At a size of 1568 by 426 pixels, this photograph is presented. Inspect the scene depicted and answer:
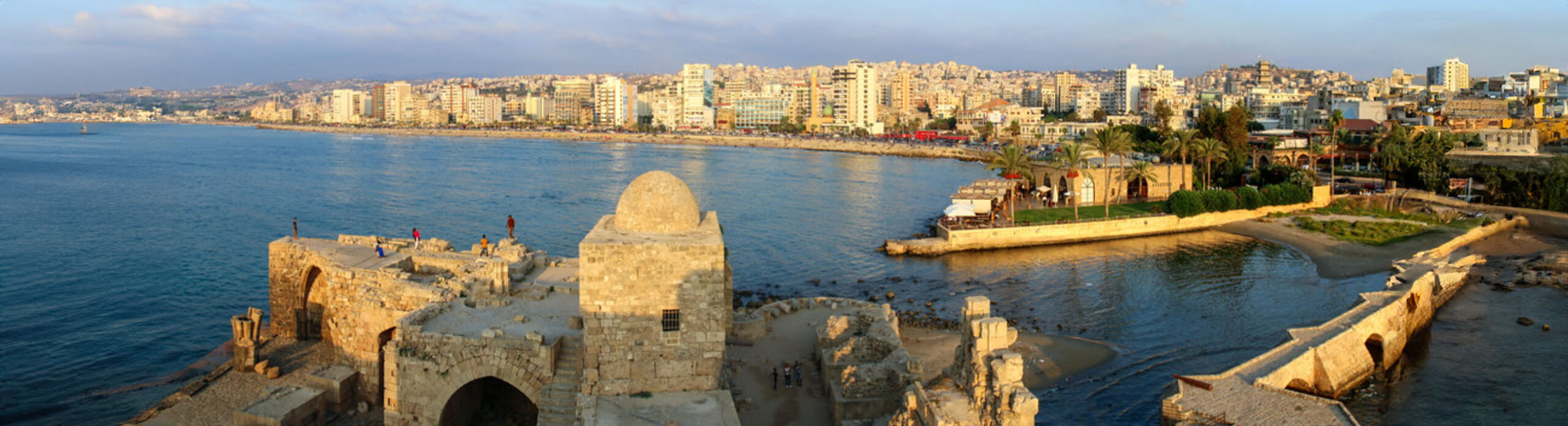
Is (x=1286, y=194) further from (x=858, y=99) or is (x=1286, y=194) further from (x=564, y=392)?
(x=858, y=99)

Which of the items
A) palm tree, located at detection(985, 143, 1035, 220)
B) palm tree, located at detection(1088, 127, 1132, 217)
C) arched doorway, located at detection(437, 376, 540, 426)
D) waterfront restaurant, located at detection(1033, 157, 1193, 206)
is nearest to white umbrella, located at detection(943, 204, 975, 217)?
palm tree, located at detection(985, 143, 1035, 220)

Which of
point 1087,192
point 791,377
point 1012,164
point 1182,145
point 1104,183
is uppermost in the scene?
point 1182,145

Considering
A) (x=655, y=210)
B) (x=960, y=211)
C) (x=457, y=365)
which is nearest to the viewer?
(x=655, y=210)

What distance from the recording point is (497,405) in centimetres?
1778

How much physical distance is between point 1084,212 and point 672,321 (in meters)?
36.7

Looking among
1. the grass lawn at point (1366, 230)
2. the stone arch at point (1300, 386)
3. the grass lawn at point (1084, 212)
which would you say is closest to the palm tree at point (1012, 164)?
the grass lawn at point (1084, 212)

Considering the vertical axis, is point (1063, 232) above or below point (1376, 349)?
above

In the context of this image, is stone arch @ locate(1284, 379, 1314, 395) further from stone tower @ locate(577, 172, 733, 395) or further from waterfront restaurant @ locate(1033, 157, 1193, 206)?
waterfront restaurant @ locate(1033, 157, 1193, 206)

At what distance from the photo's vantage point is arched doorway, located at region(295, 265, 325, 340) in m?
25.1

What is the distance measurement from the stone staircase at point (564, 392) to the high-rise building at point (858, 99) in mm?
141540

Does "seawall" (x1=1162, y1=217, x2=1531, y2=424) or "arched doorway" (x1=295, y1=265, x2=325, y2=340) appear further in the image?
"arched doorway" (x1=295, y1=265, x2=325, y2=340)

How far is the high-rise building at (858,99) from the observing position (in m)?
157

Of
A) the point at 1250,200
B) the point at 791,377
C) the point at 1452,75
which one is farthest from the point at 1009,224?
the point at 1452,75

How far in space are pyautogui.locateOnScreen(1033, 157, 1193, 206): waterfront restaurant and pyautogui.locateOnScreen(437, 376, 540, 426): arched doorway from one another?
35.9 m
